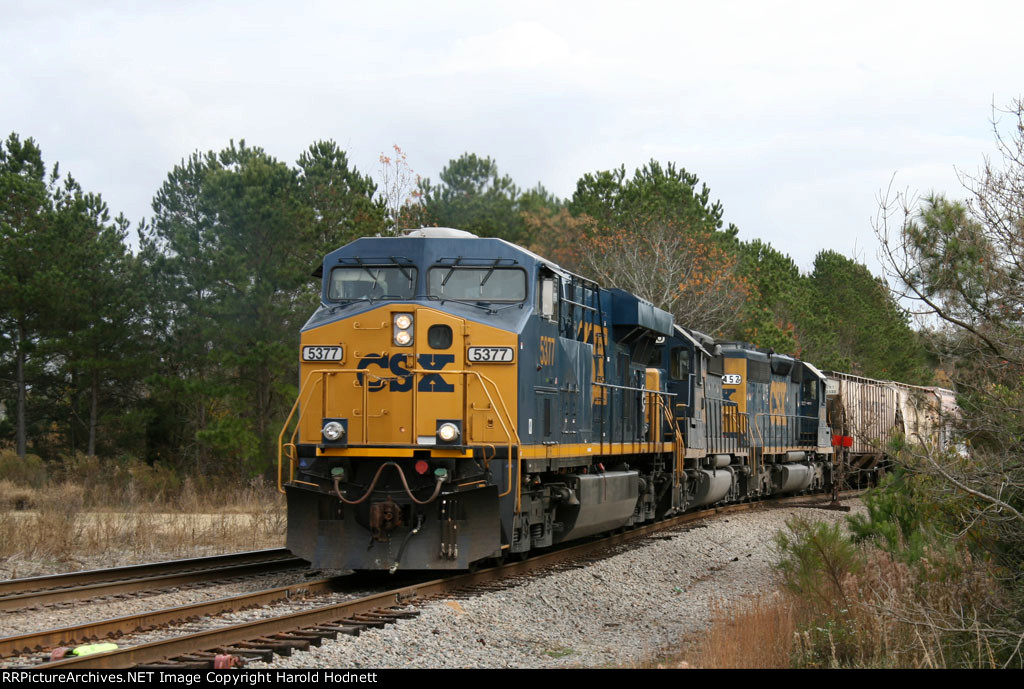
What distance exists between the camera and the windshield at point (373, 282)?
1190 cm

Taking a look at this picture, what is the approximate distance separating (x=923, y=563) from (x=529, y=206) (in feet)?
154

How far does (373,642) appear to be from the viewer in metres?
8.29

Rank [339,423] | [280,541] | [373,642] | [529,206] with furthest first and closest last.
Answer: [529,206]
[280,541]
[339,423]
[373,642]

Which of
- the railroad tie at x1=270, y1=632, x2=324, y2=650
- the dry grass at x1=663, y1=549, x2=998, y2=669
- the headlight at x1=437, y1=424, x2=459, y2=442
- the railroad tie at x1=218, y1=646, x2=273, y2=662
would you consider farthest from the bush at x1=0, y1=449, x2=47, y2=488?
the dry grass at x1=663, y1=549, x2=998, y2=669

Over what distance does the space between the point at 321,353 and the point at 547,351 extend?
265 cm

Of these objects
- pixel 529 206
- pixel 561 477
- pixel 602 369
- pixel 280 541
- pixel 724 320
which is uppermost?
pixel 529 206

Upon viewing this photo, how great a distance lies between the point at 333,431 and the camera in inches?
441

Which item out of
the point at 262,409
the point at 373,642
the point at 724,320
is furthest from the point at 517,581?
the point at 724,320

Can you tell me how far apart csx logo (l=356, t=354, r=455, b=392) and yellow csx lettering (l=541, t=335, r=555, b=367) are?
1.35 m

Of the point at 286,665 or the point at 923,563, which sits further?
the point at 923,563

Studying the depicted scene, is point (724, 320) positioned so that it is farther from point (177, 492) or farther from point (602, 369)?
point (602, 369)

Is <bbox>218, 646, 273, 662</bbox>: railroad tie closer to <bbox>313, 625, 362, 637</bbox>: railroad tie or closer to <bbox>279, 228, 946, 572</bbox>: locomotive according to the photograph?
<bbox>313, 625, 362, 637</bbox>: railroad tie

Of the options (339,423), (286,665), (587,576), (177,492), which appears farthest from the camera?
(177,492)
